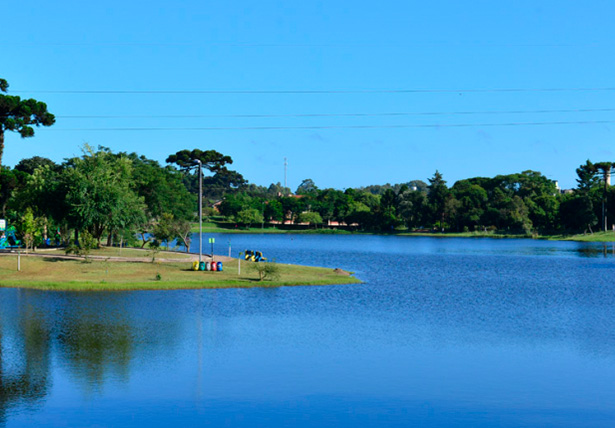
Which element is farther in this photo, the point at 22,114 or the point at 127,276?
the point at 22,114

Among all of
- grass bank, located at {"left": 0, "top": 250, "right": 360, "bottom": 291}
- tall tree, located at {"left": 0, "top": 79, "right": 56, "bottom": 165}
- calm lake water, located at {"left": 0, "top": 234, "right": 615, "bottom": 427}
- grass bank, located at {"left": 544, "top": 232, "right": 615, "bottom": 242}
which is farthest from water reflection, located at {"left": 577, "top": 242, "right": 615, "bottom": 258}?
tall tree, located at {"left": 0, "top": 79, "right": 56, "bottom": 165}

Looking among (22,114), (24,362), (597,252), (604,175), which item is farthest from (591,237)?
(24,362)

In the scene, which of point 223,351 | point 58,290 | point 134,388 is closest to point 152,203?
point 58,290

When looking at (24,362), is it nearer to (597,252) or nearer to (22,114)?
(22,114)

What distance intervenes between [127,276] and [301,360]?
35.3 m

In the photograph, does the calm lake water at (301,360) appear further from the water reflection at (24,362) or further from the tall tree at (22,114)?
the tall tree at (22,114)

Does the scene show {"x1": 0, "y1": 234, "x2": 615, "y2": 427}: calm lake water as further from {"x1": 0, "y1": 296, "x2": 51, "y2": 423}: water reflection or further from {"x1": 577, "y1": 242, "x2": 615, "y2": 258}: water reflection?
{"x1": 577, "y1": 242, "x2": 615, "y2": 258}: water reflection

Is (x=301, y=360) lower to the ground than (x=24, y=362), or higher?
lower

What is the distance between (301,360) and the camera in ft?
103

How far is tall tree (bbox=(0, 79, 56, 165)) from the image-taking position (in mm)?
83125

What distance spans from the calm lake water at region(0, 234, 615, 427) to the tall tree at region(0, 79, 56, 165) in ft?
123

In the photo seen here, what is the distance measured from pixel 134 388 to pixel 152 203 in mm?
82073

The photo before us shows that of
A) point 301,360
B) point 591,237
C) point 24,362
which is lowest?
point 301,360

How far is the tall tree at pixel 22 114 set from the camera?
83125 mm
